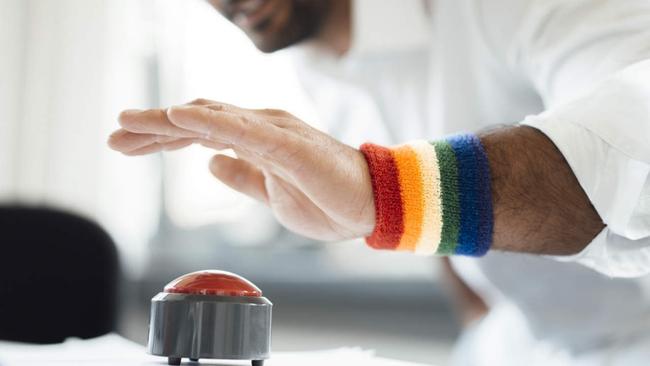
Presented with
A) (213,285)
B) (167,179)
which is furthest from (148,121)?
(167,179)

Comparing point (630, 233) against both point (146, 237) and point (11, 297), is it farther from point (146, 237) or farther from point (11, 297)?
point (146, 237)

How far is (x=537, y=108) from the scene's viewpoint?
1.05m

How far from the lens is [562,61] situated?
86cm

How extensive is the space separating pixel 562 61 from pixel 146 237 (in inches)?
64.1

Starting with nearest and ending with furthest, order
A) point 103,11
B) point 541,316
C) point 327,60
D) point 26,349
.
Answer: point 26,349 < point 541,316 < point 327,60 < point 103,11

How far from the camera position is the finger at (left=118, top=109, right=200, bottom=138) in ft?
2.01

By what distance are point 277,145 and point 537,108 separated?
55 centimetres

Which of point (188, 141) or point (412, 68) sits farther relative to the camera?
point (412, 68)

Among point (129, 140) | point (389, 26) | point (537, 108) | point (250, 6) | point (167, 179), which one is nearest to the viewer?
point (129, 140)

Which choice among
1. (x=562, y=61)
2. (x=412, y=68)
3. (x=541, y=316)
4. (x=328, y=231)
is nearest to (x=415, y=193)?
(x=328, y=231)

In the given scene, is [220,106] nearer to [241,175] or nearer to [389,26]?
[241,175]

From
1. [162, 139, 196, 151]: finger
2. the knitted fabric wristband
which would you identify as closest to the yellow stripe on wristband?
the knitted fabric wristband

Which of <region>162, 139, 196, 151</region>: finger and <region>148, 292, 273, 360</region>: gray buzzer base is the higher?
<region>162, 139, 196, 151</region>: finger

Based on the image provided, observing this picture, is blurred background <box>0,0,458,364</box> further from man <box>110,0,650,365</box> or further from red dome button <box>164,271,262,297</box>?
red dome button <box>164,271,262,297</box>
